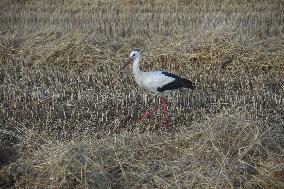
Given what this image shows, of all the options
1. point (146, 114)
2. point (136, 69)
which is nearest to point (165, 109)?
point (146, 114)

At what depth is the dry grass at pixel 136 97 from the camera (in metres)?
4.44

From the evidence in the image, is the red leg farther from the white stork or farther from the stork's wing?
the stork's wing

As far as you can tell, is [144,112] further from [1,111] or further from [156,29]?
[156,29]

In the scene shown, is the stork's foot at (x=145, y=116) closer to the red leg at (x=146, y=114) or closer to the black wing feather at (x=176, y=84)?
the red leg at (x=146, y=114)

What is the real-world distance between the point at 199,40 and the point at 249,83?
67.7 inches

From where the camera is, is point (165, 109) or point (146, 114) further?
point (165, 109)

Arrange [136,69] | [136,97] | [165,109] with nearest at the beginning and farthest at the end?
[165,109], [136,69], [136,97]

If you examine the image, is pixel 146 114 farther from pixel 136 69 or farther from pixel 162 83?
pixel 136 69

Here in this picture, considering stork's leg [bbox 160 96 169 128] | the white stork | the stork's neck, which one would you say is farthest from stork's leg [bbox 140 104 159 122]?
the stork's neck

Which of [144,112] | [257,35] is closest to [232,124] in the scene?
[144,112]

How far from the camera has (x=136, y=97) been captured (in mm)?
6973

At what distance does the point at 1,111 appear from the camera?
6.38 meters

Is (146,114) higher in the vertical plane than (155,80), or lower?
lower

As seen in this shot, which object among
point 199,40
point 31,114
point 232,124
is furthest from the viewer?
point 199,40
